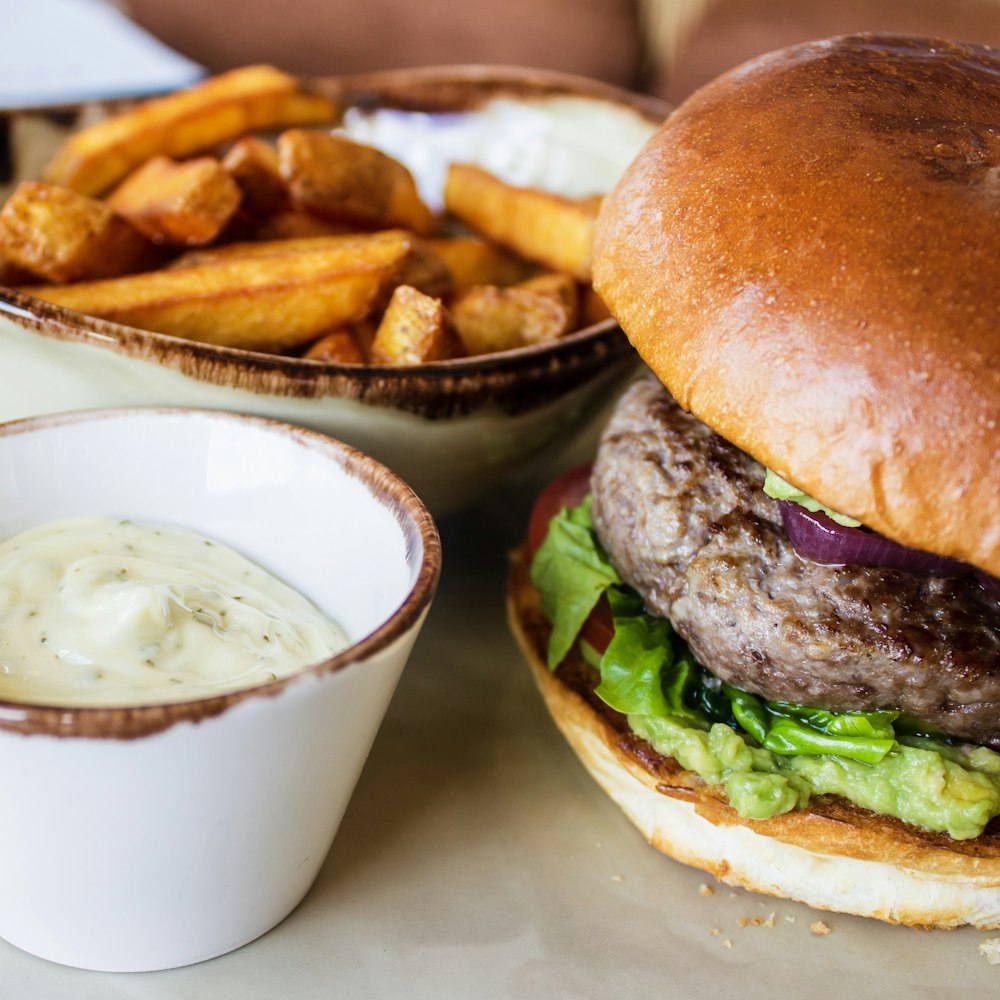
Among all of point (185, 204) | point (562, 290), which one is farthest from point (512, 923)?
point (185, 204)

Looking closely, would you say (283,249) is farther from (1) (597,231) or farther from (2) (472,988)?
(2) (472,988)

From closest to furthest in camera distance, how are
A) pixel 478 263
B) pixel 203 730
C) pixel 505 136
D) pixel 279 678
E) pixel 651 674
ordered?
1. pixel 203 730
2. pixel 279 678
3. pixel 651 674
4. pixel 478 263
5. pixel 505 136

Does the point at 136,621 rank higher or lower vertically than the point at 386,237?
lower

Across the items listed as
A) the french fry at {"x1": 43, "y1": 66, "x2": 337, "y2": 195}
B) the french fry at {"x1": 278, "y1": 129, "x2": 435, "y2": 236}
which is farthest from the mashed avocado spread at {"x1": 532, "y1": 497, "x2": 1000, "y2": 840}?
the french fry at {"x1": 43, "y1": 66, "x2": 337, "y2": 195}

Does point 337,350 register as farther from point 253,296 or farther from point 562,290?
point 562,290

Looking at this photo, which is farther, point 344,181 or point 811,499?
point 344,181

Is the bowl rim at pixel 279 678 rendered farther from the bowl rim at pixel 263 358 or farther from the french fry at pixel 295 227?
the french fry at pixel 295 227

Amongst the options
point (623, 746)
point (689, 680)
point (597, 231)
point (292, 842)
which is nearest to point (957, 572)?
point (689, 680)

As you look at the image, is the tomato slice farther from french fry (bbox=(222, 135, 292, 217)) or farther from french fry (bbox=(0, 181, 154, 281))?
french fry (bbox=(0, 181, 154, 281))
